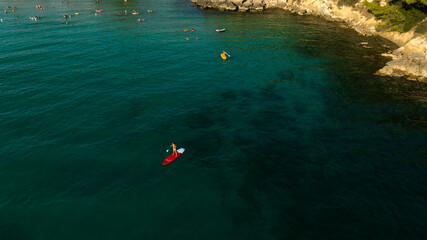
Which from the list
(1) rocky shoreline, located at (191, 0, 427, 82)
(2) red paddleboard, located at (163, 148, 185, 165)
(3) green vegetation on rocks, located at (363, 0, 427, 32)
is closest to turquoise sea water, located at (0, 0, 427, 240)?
(2) red paddleboard, located at (163, 148, 185, 165)

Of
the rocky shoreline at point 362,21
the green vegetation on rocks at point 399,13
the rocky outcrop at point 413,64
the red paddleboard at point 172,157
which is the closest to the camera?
the red paddleboard at point 172,157

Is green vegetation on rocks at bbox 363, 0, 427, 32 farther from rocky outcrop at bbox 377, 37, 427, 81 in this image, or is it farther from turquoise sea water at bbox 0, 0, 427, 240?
turquoise sea water at bbox 0, 0, 427, 240

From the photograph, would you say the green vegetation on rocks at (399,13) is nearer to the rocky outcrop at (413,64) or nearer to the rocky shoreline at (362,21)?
the rocky shoreline at (362,21)

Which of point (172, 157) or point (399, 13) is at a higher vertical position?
point (399, 13)

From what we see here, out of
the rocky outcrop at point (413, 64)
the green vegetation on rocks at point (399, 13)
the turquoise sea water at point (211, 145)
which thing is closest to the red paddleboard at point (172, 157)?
the turquoise sea water at point (211, 145)

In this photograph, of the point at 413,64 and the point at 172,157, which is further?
the point at 413,64

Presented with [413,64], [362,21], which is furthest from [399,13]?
[413,64]

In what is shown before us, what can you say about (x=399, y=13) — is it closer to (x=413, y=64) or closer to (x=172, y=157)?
(x=413, y=64)

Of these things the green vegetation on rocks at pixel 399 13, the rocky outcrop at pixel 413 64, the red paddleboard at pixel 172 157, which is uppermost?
the green vegetation on rocks at pixel 399 13
